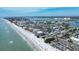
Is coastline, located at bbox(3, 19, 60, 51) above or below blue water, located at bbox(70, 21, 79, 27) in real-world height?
below

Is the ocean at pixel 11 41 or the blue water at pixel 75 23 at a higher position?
the blue water at pixel 75 23

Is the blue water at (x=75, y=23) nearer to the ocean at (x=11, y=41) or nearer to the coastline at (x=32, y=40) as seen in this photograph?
the coastline at (x=32, y=40)

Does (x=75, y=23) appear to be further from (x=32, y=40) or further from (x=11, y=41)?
(x=11, y=41)

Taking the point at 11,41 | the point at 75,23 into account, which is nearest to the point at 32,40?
the point at 11,41

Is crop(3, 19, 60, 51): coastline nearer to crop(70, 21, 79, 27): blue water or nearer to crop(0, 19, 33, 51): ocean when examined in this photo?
crop(0, 19, 33, 51): ocean

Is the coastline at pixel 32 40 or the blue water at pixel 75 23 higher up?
the blue water at pixel 75 23

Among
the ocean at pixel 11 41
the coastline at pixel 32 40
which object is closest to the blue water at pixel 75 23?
the coastline at pixel 32 40

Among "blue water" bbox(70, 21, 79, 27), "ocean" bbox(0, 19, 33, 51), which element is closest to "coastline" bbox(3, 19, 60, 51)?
"ocean" bbox(0, 19, 33, 51)
